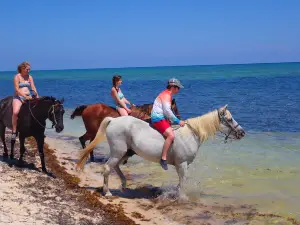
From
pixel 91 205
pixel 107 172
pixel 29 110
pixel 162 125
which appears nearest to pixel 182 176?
pixel 162 125

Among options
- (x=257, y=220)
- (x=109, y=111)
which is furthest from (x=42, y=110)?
(x=257, y=220)

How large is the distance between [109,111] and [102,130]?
324 centimetres

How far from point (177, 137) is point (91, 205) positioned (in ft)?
7.24

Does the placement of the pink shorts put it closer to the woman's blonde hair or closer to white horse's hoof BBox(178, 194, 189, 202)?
white horse's hoof BBox(178, 194, 189, 202)

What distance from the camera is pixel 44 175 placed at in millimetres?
9023

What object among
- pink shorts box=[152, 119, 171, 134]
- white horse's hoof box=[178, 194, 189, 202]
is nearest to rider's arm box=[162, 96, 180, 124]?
pink shorts box=[152, 119, 171, 134]

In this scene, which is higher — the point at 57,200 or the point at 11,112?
the point at 11,112

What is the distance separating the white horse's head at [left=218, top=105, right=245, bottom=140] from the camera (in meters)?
8.12

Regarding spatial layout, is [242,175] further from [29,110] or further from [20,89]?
[20,89]

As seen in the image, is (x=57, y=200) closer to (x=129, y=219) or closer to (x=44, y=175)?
(x=129, y=219)

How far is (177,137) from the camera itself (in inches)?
318

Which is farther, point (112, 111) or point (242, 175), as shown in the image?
point (112, 111)

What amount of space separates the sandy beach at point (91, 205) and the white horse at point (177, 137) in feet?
1.67

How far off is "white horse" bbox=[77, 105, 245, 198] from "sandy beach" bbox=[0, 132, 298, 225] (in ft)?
1.67
